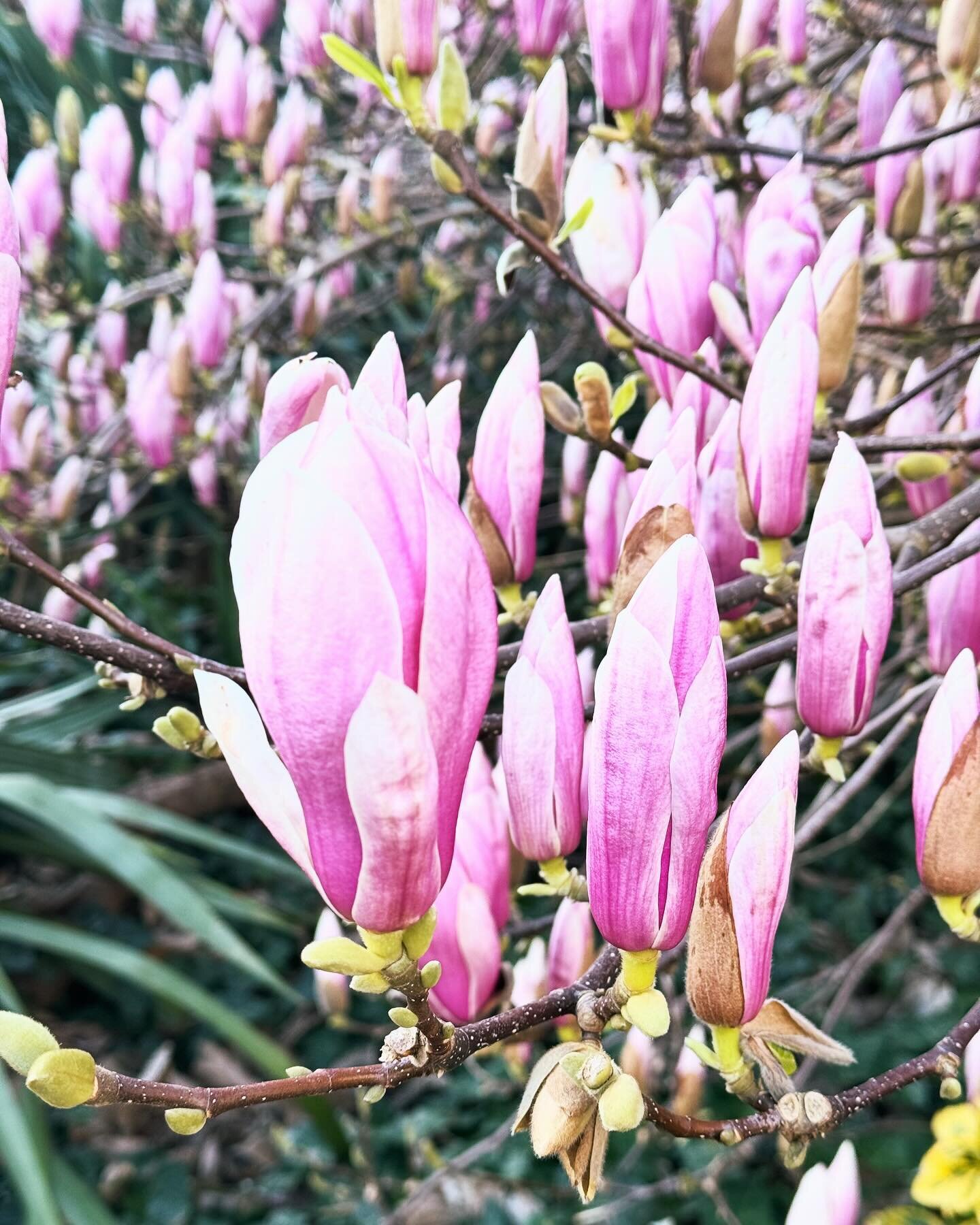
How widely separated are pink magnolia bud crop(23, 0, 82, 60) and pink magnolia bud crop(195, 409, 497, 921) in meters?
1.96

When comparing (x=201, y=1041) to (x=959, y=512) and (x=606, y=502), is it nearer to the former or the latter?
(x=606, y=502)

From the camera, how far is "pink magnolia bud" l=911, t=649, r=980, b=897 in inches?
16.0

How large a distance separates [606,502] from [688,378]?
0.36ft

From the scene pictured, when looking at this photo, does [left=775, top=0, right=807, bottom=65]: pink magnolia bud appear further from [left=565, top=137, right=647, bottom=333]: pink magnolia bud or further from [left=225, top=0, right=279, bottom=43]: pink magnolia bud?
[left=225, top=0, right=279, bottom=43]: pink magnolia bud

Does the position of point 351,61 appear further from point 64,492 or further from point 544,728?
point 64,492

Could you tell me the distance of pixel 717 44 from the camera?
0.80m

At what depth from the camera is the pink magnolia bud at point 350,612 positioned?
27cm

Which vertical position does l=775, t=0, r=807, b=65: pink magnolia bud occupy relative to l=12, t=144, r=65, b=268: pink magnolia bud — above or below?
above

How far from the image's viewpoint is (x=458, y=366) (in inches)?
71.6

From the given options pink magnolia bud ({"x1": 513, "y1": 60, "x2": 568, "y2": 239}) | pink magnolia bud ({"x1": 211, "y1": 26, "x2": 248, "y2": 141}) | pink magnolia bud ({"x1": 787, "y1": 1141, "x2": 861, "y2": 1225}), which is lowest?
pink magnolia bud ({"x1": 787, "y1": 1141, "x2": 861, "y2": 1225})

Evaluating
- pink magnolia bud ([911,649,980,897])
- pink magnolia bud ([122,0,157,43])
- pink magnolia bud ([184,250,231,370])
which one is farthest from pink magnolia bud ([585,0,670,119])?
pink magnolia bud ([122,0,157,43])

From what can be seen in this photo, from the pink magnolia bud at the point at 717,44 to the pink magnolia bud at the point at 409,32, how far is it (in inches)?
10.1

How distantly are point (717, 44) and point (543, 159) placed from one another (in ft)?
0.96

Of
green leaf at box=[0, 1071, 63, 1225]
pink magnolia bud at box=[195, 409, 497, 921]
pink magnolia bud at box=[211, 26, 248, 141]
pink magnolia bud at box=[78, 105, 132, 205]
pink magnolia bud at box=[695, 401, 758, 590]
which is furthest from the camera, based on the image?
pink magnolia bud at box=[78, 105, 132, 205]
